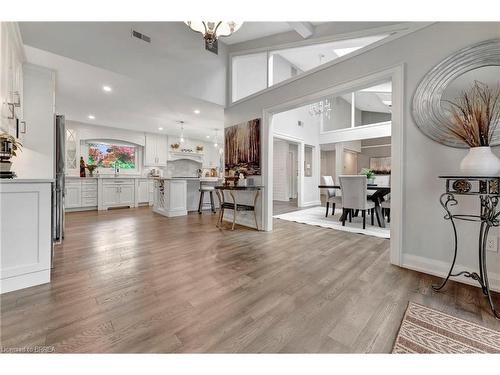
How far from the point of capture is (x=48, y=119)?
10.2ft

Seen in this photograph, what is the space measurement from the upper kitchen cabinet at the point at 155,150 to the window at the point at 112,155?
0.46 m

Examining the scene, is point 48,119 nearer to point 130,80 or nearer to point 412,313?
point 130,80

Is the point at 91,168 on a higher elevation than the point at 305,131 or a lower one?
lower

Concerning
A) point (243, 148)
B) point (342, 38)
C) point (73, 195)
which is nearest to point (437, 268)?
point (342, 38)

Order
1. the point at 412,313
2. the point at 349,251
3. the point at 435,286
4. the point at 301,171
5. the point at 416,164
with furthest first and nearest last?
the point at 301,171 → the point at 349,251 → the point at 416,164 → the point at 435,286 → the point at 412,313

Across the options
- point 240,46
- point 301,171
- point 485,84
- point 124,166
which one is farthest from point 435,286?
point 124,166

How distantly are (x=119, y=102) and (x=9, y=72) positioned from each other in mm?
2471

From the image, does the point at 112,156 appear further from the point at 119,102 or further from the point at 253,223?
the point at 253,223

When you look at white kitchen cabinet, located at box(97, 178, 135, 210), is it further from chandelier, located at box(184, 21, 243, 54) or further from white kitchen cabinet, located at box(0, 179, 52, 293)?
chandelier, located at box(184, 21, 243, 54)

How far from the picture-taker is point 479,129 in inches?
64.0

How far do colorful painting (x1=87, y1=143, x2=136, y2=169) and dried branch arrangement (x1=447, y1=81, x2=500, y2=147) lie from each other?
26.6 feet

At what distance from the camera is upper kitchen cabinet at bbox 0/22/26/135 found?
2031 mm

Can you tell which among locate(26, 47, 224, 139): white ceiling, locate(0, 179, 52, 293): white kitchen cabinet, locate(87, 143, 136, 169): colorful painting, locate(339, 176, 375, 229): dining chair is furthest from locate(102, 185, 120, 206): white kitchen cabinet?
locate(339, 176, 375, 229): dining chair
